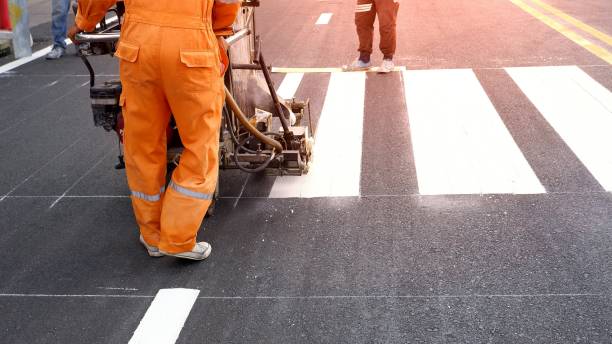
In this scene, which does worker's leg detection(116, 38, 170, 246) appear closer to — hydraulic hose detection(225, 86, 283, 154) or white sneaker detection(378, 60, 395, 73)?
hydraulic hose detection(225, 86, 283, 154)

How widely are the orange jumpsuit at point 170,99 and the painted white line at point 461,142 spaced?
1.69 metres

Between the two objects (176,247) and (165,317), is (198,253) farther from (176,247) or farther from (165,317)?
(165,317)

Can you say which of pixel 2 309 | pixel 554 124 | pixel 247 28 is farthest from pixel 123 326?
pixel 554 124

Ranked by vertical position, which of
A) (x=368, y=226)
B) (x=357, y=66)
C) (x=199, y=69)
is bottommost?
(x=357, y=66)

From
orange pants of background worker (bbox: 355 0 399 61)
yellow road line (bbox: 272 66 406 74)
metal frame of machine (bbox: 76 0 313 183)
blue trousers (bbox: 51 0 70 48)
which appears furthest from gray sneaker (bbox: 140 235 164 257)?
blue trousers (bbox: 51 0 70 48)

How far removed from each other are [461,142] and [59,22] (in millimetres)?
6063

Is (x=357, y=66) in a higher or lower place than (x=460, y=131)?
lower

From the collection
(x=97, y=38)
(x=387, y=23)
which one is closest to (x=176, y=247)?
(x=97, y=38)

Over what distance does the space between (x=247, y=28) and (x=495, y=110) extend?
8.68 ft

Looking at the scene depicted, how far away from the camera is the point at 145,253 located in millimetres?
4316

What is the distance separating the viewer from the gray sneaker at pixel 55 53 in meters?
9.63

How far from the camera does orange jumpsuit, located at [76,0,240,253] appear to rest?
367cm

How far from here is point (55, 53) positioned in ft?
31.7

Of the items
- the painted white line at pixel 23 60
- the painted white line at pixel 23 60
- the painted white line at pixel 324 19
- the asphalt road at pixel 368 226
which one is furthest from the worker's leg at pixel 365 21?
the painted white line at pixel 23 60
